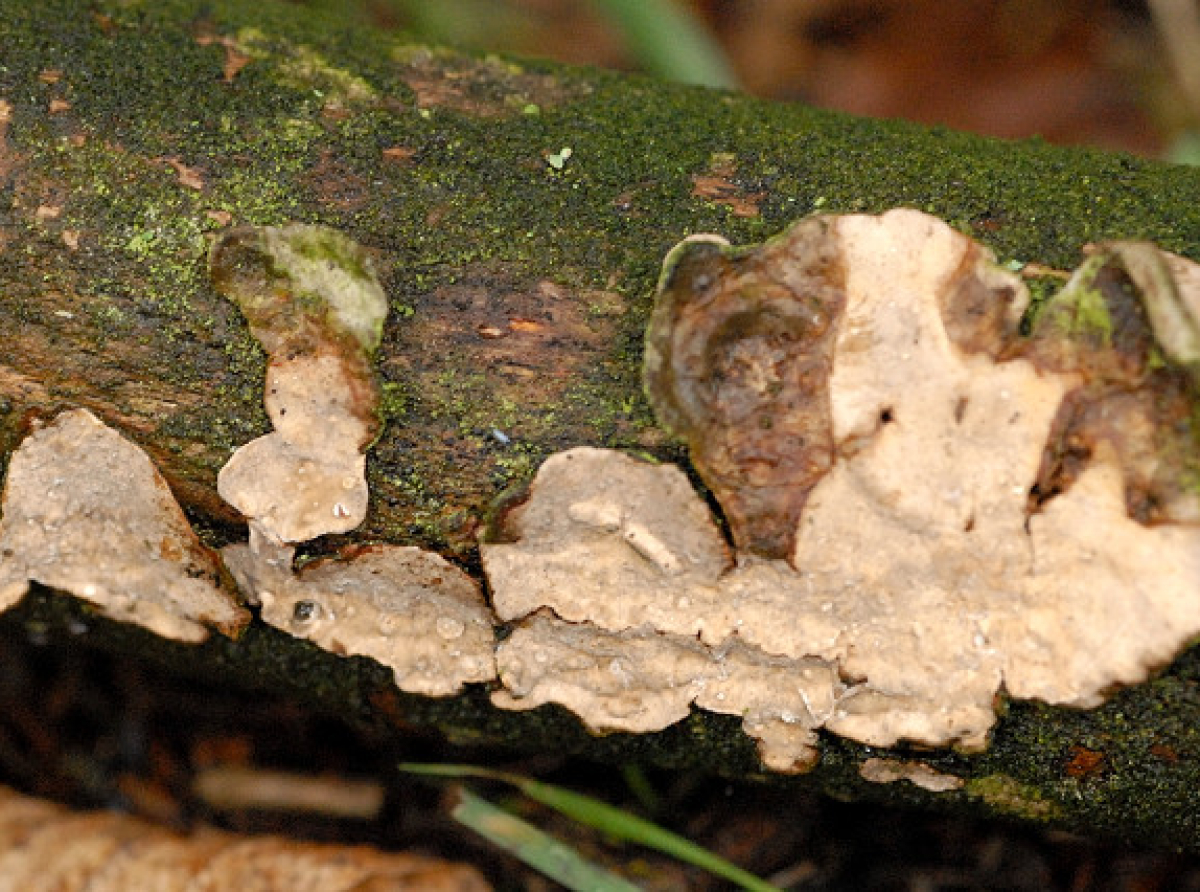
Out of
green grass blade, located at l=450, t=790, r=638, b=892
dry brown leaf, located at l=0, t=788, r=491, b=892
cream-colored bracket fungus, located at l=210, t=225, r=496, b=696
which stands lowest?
dry brown leaf, located at l=0, t=788, r=491, b=892

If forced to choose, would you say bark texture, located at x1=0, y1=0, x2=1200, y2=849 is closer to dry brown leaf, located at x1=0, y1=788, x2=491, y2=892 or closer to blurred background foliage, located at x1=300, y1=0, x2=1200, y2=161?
dry brown leaf, located at x1=0, y1=788, x2=491, y2=892

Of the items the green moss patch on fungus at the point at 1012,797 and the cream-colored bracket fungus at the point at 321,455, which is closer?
the cream-colored bracket fungus at the point at 321,455

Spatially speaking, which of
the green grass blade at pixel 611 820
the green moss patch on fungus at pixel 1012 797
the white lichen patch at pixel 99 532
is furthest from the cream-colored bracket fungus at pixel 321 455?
the green moss patch on fungus at pixel 1012 797

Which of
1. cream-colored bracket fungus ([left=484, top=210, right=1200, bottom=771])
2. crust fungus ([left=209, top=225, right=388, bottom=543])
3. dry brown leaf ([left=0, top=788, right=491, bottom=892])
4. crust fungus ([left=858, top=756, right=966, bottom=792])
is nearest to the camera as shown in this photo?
cream-colored bracket fungus ([left=484, top=210, right=1200, bottom=771])

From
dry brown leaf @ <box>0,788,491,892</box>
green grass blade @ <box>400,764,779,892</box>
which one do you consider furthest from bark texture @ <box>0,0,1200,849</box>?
dry brown leaf @ <box>0,788,491,892</box>

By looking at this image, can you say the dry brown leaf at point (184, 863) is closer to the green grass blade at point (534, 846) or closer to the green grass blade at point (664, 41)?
the green grass blade at point (534, 846)

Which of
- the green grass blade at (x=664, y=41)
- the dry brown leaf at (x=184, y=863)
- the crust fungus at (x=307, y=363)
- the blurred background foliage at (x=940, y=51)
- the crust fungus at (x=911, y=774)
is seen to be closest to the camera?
the crust fungus at (x=307, y=363)

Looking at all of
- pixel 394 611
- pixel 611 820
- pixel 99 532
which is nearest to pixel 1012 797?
pixel 611 820
